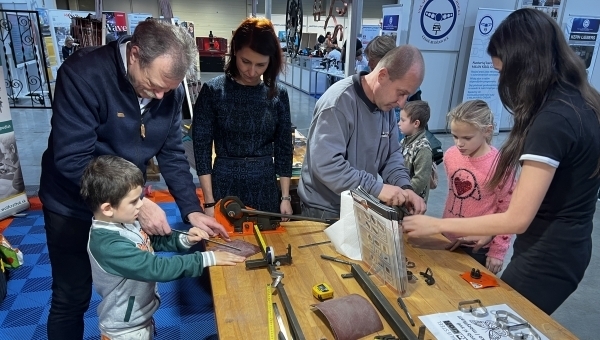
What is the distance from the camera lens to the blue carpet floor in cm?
216

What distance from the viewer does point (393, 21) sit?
6.00 metres

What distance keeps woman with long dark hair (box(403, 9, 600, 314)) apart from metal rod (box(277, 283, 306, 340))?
53cm

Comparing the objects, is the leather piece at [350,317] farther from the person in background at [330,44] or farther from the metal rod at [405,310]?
the person in background at [330,44]

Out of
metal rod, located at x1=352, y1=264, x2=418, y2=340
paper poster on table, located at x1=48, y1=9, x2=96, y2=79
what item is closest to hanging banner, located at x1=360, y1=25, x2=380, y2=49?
paper poster on table, located at x1=48, y1=9, x2=96, y2=79

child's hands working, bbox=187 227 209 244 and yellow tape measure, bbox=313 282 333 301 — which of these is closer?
yellow tape measure, bbox=313 282 333 301

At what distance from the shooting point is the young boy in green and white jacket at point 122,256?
1.22m

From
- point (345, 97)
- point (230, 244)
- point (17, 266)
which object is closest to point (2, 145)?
point (17, 266)

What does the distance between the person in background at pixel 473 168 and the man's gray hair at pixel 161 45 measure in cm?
121

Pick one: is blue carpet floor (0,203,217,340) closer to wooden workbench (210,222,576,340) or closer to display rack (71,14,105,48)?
wooden workbench (210,222,576,340)

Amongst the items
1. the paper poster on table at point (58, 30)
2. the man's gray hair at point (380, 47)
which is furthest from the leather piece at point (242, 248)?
the paper poster on table at point (58, 30)

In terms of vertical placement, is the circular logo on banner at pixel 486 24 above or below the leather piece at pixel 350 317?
above

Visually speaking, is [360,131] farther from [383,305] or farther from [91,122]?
[91,122]

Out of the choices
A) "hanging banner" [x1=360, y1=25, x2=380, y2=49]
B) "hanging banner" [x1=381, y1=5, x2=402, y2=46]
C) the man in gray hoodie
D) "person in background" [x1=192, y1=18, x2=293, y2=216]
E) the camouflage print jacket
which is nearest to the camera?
the man in gray hoodie

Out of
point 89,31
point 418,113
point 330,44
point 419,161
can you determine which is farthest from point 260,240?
point 330,44
